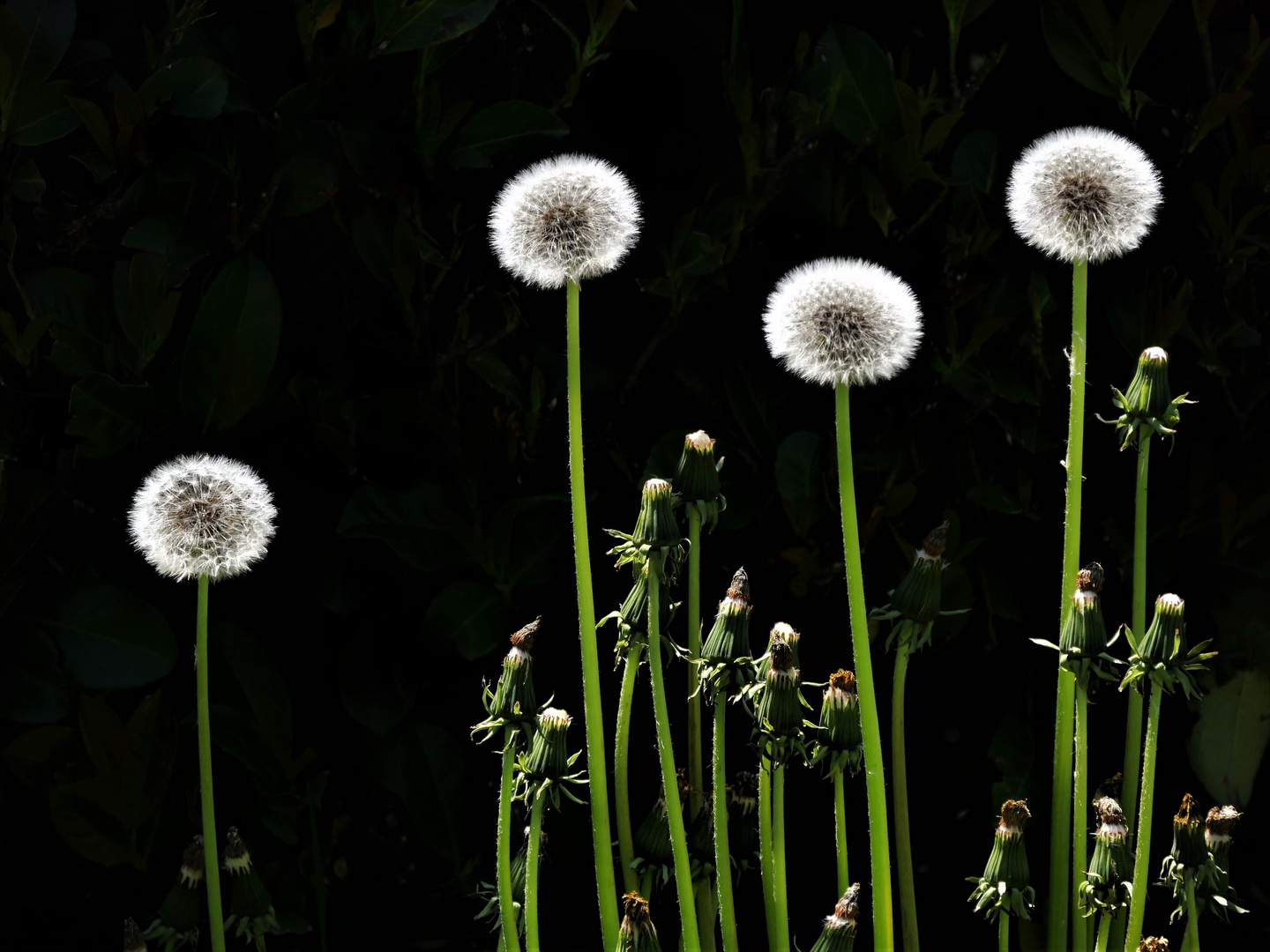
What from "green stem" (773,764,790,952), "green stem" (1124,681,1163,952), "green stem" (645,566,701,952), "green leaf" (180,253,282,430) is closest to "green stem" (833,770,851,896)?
"green stem" (773,764,790,952)

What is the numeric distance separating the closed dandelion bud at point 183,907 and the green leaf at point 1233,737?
1.16 m

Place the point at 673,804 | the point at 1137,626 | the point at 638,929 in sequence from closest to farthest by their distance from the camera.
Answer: the point at 638,929
the point at 673,804
the point at 1137,626

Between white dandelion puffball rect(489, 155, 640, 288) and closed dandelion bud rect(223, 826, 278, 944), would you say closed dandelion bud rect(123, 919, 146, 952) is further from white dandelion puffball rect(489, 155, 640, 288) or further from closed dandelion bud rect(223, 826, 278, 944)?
white dandelion puffball rect(489, 155, 640, 288)

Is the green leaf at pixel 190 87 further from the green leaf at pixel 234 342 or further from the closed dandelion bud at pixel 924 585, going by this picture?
the closed dandelion bud at pixel 924 585

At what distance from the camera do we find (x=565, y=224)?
1091 millimetres

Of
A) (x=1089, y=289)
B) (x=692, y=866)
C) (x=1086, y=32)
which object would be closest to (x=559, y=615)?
(x=692, y=866)

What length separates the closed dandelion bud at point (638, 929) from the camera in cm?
97

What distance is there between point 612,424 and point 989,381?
468mm

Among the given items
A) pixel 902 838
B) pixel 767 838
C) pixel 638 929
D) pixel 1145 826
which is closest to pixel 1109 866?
pixel 1145 826

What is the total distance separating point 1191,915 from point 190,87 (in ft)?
4.38

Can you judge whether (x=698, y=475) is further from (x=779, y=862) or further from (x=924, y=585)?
(x=779, y=862)

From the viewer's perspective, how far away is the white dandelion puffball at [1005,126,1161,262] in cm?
113

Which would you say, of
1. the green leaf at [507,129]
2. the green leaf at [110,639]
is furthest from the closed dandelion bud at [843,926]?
the green leaf at [507,129]

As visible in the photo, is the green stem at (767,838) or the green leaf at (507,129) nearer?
the green stem at (767,838)
